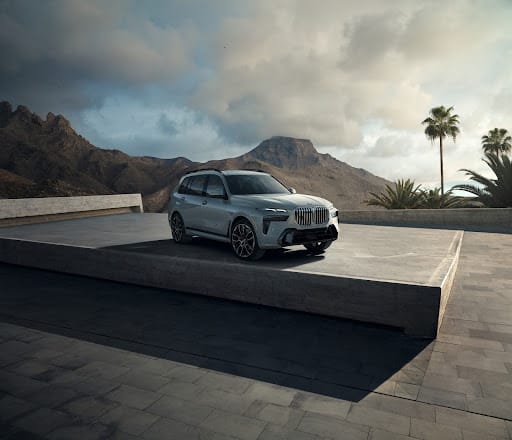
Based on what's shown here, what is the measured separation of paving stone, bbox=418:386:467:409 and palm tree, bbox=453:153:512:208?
675 inches

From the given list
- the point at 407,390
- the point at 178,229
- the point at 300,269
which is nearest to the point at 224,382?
the point at 407,390

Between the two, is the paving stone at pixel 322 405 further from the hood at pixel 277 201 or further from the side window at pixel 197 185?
the side window at pixel 197 185

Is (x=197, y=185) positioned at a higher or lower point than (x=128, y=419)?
higher

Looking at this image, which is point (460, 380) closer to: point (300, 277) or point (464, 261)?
point (300, 277)

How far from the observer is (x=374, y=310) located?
18.2 feet

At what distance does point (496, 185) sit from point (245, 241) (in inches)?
643

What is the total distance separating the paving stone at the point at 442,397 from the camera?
3.65 meters

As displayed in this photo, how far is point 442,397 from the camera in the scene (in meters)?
3.78

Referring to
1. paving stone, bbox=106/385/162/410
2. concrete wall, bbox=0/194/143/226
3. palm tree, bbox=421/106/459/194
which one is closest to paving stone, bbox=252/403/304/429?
paving stone, bbox=106/385/162/410

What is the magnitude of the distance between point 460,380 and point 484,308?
260 cm

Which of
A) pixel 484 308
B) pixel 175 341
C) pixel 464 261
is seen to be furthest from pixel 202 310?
pixel 464 261

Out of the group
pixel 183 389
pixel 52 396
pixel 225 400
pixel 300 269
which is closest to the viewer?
pixel 225 400

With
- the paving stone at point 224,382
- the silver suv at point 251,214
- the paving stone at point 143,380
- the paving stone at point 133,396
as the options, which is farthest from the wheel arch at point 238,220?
the paving stone at point 133,396

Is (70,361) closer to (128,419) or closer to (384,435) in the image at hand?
(128,419)
